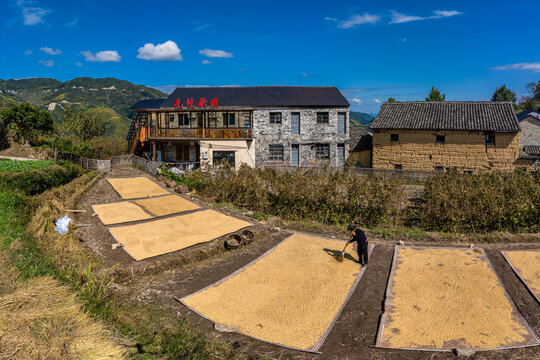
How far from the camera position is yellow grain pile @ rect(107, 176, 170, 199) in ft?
51.6

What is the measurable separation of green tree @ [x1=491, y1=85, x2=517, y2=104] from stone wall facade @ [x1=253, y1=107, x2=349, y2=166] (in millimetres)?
42708

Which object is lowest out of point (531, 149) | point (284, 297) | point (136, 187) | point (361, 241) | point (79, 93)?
point (284, 297)

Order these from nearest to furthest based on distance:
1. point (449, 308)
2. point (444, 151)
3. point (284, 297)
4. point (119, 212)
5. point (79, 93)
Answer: point (449, 308)
point (284, 297)
point (119, 212)
point (444, 151)
point (79, 93)

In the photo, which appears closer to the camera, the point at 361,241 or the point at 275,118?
the point at 361,241

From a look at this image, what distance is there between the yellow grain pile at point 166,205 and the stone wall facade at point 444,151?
15568 mm

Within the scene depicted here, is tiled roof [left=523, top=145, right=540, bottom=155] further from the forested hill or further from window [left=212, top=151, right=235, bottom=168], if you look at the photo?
the forested hill

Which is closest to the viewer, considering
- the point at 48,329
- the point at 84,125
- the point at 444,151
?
the point at 48,329

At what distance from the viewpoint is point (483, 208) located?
11.1 m

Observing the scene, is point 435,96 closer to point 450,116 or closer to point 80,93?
point 450,116

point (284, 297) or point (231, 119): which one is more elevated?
point (231, 119)

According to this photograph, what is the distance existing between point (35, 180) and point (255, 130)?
1519cm

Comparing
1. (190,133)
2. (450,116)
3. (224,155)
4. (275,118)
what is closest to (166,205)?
(190,133)

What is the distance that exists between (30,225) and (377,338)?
32.0ft

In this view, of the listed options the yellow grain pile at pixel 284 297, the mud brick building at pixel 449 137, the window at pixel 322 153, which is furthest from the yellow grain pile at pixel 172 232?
the mud brick building at pixel 449 137
